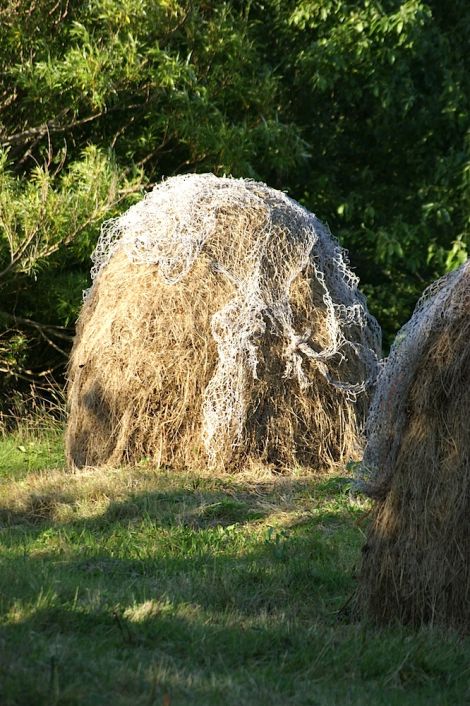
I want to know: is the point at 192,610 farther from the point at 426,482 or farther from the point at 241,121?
the point at 241,121

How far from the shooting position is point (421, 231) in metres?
15.1

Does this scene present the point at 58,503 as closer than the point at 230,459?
Yes

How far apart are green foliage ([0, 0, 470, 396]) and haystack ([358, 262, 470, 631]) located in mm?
6919

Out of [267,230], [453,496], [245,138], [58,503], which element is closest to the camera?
[453,496]

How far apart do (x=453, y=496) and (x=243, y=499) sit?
3357 millimetres

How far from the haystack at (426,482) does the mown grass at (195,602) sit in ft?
0.60

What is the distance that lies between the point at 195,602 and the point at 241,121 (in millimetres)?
10127

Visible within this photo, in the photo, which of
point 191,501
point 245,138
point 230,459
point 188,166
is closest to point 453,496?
point 191,501

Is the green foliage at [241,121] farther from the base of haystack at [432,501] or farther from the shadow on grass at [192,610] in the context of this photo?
the base of haystack at [432,501]

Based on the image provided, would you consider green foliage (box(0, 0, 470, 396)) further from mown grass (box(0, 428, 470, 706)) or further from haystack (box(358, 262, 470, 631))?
haystack (box(358, 262, 470, 631))

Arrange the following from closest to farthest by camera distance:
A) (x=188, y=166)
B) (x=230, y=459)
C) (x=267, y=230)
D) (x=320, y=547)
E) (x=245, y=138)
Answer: (x=320, y=547)
(x=230, y=459)
(x=267, y=230)
(x=245, y=138)
(x=188, y=166)

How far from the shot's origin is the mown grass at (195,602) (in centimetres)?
422

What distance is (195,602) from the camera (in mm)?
5523

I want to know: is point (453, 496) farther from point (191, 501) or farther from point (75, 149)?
point (75, 149)
